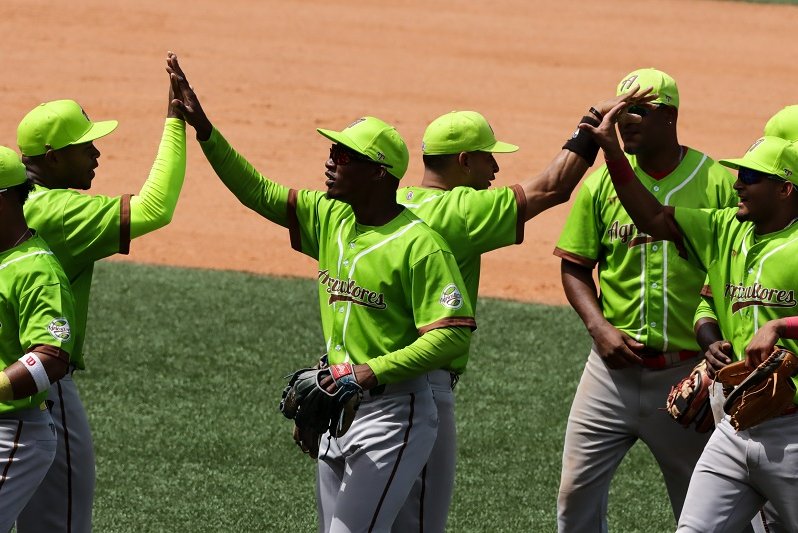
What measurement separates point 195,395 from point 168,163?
3658mm

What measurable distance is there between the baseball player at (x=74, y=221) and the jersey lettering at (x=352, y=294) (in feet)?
2.61

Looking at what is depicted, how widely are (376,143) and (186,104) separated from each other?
91 cm

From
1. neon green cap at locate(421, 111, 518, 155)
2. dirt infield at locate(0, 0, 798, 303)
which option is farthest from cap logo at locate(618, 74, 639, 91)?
dirt infield at locate(0, 0, 798, 303)

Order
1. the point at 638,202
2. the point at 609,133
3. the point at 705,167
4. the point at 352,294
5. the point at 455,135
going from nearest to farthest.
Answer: the point at 352,294, the point at 609,133, the point at 638,202, the point at 455,135, the point at 705,167

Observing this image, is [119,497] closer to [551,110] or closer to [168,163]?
[168,163]

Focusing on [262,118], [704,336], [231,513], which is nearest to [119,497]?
[231,513]

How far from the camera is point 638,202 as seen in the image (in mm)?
5555

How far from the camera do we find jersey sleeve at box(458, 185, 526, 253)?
5605 millimetres

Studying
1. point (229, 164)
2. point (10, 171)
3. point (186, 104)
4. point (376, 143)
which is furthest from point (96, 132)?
point (376, 143)

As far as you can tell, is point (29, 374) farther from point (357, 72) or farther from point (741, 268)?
point (357, 72)

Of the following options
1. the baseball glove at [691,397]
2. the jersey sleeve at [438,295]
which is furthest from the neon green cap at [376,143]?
the baseball glove at [691,397]

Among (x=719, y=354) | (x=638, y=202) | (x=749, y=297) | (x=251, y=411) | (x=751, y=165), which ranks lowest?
(x=251, y=411)

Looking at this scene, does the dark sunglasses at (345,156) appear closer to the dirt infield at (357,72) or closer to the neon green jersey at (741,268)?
the neon green jersey at (741,268)

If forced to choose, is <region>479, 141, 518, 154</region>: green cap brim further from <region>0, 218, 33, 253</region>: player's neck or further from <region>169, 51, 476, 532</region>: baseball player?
<region>0, 218, 33, 253</region>: player's neck
